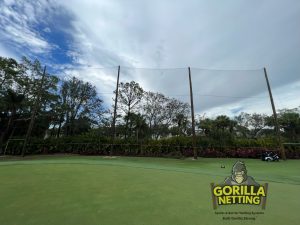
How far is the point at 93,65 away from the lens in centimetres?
1561

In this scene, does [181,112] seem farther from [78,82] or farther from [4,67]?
[4,67]

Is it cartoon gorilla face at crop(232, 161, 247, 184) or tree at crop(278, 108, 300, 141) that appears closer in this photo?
cartoon gorilla face at crop(232, 161, 247, 184)

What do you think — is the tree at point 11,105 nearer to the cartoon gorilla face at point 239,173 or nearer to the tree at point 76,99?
the tree at point 76,99

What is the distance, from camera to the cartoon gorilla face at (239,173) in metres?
2.15

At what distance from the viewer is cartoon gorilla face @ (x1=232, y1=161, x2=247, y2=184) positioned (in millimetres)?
2154

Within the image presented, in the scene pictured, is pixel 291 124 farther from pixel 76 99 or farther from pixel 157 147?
pixel 76 99

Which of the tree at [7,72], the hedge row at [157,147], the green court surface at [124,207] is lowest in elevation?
the green court surface at [124,207]

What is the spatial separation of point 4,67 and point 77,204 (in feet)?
63.4

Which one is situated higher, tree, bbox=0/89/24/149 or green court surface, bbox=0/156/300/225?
tree, bbox=0/89/24/149

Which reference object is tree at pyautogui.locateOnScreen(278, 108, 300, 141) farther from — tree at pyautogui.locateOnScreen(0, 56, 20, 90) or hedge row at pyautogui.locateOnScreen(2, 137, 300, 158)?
tree at pyautogui.locateOnScreen(0, 56, 20, 90)

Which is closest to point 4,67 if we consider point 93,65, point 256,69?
point 93,65

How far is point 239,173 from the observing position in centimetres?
220

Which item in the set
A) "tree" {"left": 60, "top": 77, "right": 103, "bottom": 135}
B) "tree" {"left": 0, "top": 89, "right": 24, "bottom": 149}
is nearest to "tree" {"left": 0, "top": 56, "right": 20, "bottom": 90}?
"tree" {"left": 0, "top": 89, "right": 24, "bottom": 149}

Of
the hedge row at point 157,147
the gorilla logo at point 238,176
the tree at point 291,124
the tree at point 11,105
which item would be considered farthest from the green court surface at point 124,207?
the tree at point 291,124
